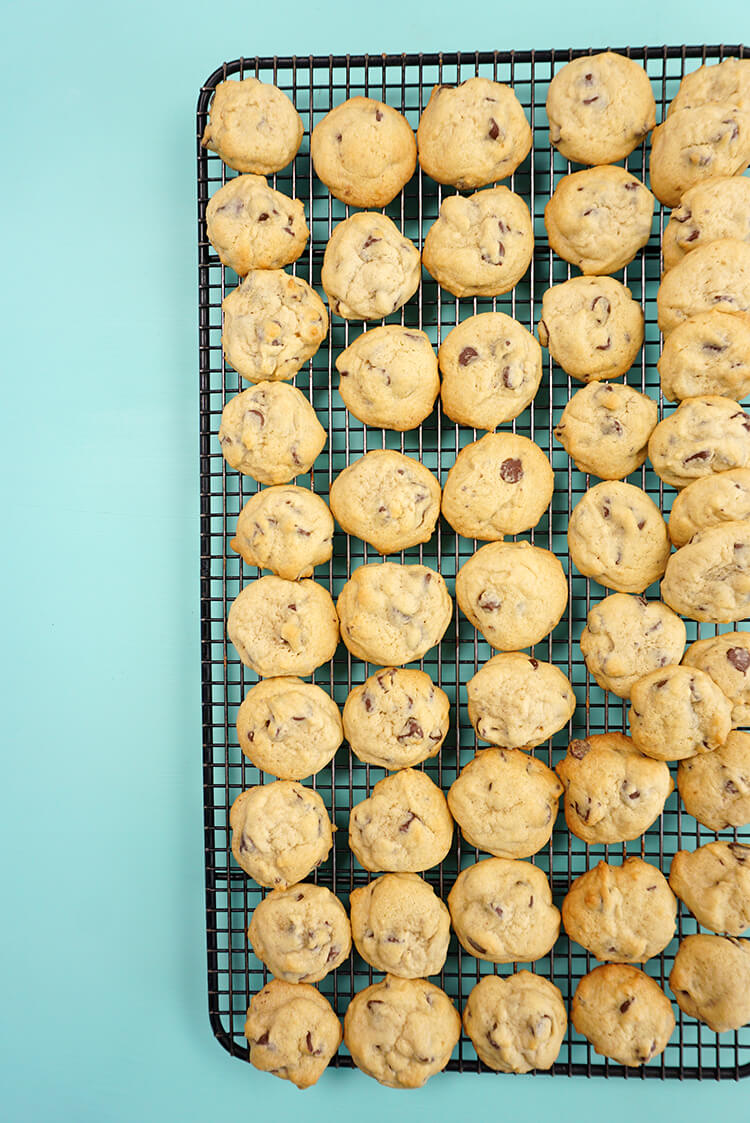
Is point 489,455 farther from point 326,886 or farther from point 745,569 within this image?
point 326,886

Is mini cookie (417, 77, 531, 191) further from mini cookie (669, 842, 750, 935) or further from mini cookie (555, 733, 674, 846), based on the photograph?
mini cookie (669, 842, 750, 935)

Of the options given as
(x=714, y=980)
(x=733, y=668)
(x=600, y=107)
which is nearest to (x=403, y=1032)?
(x=714, y=980)

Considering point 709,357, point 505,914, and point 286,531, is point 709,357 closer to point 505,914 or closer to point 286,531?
point 286,531

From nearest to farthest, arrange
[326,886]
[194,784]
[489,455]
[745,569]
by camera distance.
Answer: [745,569], [489,455], [326,886], [194,784]

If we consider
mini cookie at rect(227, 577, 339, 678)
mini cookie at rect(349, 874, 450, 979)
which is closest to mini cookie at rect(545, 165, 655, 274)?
mini cookie at rect(227, 577, 339, 678)

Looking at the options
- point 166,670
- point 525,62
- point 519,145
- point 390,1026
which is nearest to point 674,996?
point 390,1026
